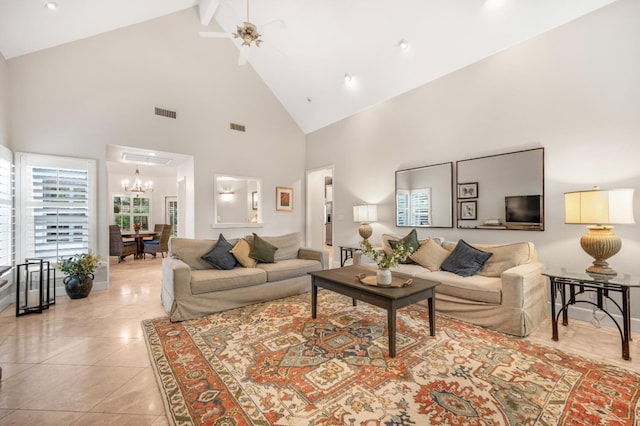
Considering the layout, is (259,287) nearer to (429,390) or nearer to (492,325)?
(429,390)

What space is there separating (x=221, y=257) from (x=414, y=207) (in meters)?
3.13

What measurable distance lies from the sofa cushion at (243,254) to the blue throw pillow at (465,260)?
257cm

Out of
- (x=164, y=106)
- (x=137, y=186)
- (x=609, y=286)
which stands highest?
(x=164, y=106)

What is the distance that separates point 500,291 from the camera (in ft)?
9.44

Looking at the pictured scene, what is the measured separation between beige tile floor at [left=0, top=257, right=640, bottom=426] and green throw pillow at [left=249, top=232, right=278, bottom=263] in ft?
4.43

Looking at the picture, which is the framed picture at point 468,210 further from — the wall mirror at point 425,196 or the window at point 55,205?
the window at point 55,205

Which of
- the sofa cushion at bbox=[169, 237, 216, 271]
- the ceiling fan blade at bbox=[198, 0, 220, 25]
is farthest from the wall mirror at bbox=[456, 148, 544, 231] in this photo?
the ceiling fan blade at bbox=[198, 0, 220, 25]

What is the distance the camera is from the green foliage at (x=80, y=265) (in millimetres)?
4020

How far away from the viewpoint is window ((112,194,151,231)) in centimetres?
980

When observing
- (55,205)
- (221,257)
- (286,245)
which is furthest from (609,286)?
(55,205)

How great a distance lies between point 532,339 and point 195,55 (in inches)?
266

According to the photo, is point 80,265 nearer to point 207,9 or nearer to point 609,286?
point 207,9

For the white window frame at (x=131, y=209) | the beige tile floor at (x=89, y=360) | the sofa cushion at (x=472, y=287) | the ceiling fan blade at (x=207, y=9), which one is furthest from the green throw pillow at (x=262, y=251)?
the white window frame at (x=131, y=209)

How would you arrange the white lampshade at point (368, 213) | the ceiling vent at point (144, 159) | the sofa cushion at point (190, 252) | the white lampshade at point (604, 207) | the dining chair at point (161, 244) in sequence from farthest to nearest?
the dining chair at point (161, 244)
the ceiling vent at point (144, 159)
the white lampshade at point (368, 213)
the sofa cushion at point (190, 252)
the white lampshade at point (604, 207)
